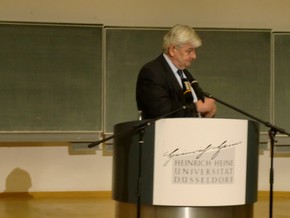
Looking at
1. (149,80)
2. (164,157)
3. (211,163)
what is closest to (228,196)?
(211,163)

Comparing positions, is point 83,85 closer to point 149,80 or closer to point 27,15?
point 27,15

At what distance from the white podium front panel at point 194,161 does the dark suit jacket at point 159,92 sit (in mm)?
219

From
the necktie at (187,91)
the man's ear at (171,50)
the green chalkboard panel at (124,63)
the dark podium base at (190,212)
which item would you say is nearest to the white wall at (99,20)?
the green chalkboard panel at (124,63)

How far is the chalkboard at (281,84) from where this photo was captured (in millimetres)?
5910

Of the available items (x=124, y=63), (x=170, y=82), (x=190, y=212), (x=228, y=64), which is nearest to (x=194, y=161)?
(x=190, y=212)

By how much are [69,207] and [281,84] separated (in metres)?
2.74

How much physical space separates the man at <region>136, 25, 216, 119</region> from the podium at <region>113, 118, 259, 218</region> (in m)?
0.20

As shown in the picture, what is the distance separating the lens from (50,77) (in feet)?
18.4

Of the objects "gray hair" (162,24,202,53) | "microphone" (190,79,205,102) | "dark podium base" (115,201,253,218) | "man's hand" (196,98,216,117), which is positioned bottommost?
"dark podium base" (115,201,253,218)

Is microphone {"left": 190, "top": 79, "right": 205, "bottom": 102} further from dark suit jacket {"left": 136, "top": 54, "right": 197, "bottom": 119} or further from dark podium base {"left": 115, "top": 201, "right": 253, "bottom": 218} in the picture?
dark podium base {"left": 115, "top": 201, "right": 253, "bottom": 218}

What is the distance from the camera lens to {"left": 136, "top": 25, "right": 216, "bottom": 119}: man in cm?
275

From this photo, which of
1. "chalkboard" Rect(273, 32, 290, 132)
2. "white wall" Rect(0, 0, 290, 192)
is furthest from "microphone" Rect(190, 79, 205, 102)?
"chalkboard" Rect(273, 32, 290, 132)

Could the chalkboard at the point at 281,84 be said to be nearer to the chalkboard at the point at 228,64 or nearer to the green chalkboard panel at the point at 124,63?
the chalkboard at the point at 228,64

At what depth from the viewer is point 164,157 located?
252 cm
